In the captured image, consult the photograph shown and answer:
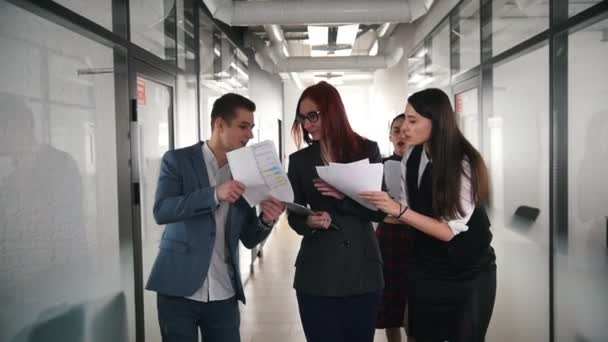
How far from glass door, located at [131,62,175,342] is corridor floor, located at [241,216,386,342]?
3.42 ft

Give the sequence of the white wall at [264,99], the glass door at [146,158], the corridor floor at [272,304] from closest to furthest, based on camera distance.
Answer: the glass door at [146,158], the corridor floor at [272,304], the white wall at [264,99]

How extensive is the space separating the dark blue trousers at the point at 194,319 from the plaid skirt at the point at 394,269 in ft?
4.42

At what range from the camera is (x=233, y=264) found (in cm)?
196

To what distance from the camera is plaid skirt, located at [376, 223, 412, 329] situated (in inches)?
118

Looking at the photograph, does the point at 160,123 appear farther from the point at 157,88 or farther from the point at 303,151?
the point at 303,151

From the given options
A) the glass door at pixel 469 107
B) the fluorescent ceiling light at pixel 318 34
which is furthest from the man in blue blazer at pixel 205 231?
the fluorescent ceiling light at pixel 318 34

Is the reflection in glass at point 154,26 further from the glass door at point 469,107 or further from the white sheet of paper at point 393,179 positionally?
the glass door at point 469,107

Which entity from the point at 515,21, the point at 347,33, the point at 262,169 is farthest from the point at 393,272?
the point at 347,33

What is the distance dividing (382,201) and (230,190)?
0.56 meters

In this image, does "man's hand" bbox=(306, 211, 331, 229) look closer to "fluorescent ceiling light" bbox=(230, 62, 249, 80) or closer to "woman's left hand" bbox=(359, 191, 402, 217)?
"woman's left hand" bbox=(359, 191, 402, 217)

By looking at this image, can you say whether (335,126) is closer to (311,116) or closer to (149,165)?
(311,116)

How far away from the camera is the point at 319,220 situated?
173cm

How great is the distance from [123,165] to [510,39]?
8.82ft

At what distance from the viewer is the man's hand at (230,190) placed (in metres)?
1.75
